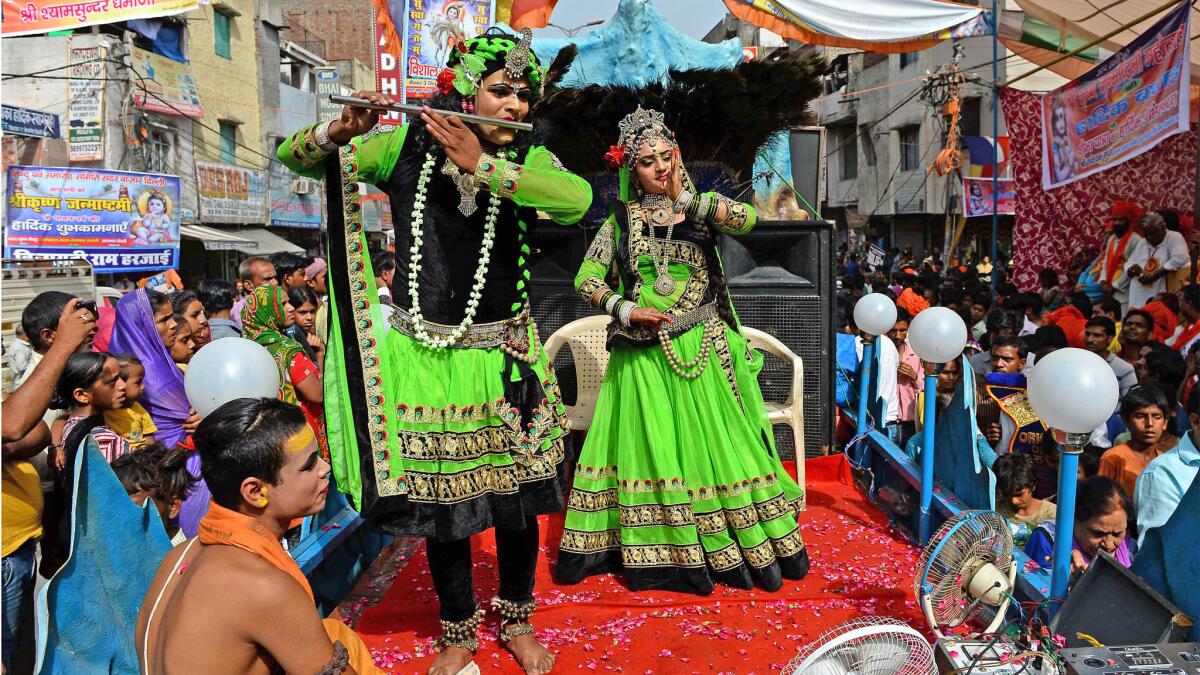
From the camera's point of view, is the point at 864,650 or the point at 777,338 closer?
the point at 864,650

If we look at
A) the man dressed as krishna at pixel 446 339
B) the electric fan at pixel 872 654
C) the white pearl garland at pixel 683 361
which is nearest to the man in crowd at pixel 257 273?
the white pearl garland at pixel 683 361

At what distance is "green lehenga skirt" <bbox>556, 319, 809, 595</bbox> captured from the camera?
3.63m

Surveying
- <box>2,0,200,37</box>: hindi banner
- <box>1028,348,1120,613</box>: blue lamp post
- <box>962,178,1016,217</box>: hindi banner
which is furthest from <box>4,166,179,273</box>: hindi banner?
<box>962,178,1016,217</box>: hindi banner

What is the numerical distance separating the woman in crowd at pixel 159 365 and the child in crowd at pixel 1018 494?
316 cm

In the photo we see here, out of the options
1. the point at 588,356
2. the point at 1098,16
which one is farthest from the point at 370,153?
the point at 1098,16

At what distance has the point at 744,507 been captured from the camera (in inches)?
144

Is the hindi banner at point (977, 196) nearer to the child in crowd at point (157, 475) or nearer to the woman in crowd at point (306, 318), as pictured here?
the woman in crowd at point (306, 318)

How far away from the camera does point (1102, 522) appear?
124 inches

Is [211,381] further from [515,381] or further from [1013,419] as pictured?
[1013,419]

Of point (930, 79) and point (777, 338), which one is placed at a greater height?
point (930, 79)

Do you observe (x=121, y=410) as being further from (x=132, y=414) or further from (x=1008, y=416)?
(x=1008, y=416)

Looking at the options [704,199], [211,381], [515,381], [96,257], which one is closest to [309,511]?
[211,381]

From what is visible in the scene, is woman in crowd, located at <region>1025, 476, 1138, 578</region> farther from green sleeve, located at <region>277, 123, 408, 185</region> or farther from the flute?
green sleeve, located at <region>277, 123, 408, 185</region>

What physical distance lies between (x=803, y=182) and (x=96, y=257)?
8328mm
